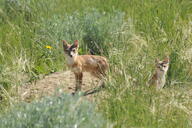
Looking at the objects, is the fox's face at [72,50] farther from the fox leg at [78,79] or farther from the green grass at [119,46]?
the green grass at [119,46]

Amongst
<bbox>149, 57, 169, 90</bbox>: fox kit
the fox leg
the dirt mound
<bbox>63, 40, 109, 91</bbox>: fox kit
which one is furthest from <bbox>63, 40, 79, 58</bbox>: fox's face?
<bbox>149, 57, 169, 90</bbox>: fox kit

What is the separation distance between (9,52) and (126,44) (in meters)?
1.85

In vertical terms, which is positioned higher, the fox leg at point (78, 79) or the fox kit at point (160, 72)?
the fox kit at point (160, 72)

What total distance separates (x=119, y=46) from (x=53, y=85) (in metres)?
1.22

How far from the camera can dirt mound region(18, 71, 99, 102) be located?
7099mm

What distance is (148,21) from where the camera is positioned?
28.9ft

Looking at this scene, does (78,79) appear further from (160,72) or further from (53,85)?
(160,72)

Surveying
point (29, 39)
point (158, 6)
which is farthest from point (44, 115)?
point (158, 6)

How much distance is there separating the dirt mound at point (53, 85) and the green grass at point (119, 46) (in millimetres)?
190

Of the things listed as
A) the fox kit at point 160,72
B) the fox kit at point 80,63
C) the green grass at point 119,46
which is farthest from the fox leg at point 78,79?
the fox kit at point 160,72

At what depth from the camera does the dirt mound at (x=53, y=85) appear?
7.10m

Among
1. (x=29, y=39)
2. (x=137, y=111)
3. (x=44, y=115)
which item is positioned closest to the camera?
(x=44, y=115)

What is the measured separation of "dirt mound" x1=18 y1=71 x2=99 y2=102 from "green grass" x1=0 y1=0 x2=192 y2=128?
19 cm

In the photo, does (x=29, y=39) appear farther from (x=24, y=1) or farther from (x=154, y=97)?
(x=154, y=97)
